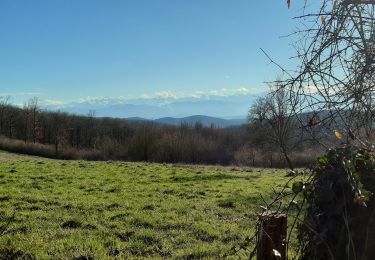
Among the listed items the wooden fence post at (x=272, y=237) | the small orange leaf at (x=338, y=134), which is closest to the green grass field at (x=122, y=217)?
the wooden fence post at (x=272, y=237)

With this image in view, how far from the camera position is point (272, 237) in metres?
2.81

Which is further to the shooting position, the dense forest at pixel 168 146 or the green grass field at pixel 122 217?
the dense forest at pixel 168 146

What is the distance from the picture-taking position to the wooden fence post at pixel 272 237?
2.79 meters

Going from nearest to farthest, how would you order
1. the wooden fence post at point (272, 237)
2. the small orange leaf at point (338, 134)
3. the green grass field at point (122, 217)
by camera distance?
the small orange leaf at point (338, 134) → the wooden fence post at point (272, 237) → the green grass field at point (122, 217)

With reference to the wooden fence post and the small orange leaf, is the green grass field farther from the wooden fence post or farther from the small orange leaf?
the small orange leaf

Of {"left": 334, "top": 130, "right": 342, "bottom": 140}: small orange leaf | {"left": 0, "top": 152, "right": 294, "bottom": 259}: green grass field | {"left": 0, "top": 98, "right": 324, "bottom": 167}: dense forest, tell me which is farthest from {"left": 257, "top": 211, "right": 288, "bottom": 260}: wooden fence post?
{"left": 0, "top": 98, "right": 324, "bottom": 167}: dense forest

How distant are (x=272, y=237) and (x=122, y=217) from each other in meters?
7.37

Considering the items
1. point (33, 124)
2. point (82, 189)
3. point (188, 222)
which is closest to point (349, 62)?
point (188, 222)

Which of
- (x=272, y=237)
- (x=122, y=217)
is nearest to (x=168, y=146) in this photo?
(x=122, y=217)

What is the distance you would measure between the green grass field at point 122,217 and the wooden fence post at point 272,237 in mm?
3112

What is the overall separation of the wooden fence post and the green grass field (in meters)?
3.11

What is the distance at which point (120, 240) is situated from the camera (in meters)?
7.79

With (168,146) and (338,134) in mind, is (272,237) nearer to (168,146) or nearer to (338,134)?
(338,134)

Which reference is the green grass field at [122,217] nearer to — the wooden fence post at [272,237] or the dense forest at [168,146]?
the wooden fence post at [272,237]
